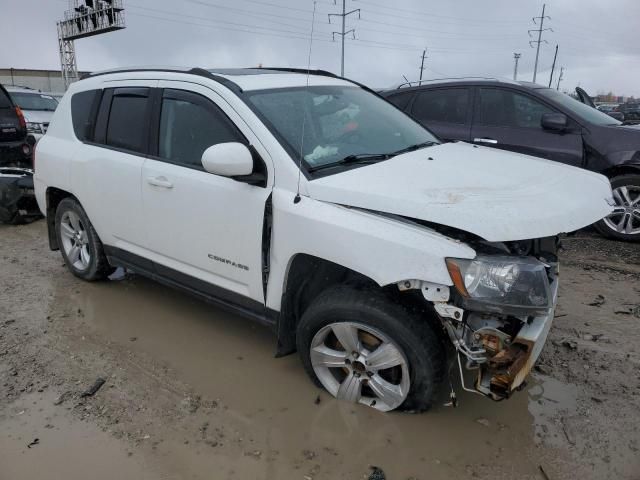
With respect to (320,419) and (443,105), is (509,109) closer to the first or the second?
(443,105)

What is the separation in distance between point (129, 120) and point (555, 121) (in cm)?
434

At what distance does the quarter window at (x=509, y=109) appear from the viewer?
599 centimetres

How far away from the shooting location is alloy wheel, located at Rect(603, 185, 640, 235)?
5574mm

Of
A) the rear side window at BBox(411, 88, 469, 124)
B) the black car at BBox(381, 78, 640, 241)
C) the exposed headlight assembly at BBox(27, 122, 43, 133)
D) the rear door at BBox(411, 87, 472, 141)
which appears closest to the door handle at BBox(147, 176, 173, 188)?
the black car at BBox(381, 78, 640, 241)

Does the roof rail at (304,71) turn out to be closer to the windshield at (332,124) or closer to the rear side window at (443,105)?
the windshield at (332,124)

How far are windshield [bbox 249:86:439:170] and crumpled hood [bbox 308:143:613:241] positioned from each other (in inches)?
9.0

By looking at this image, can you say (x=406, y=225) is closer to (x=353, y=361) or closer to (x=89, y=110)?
(x=353, y=361)

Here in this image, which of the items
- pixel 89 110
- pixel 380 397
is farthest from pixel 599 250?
pixel 89 110

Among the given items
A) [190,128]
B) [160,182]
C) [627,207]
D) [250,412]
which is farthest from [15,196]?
[627,207]

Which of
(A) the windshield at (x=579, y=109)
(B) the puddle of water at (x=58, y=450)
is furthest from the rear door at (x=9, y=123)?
(A) the windshield at (x=579, y=109)

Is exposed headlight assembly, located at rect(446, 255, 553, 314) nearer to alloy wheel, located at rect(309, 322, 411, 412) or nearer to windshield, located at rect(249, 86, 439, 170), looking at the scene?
alloy wheel, located at rect(309, 322, 411, 412)

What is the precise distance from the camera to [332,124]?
11.0ft

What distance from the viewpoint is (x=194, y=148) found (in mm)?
3395

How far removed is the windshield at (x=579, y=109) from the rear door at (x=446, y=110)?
859mm
